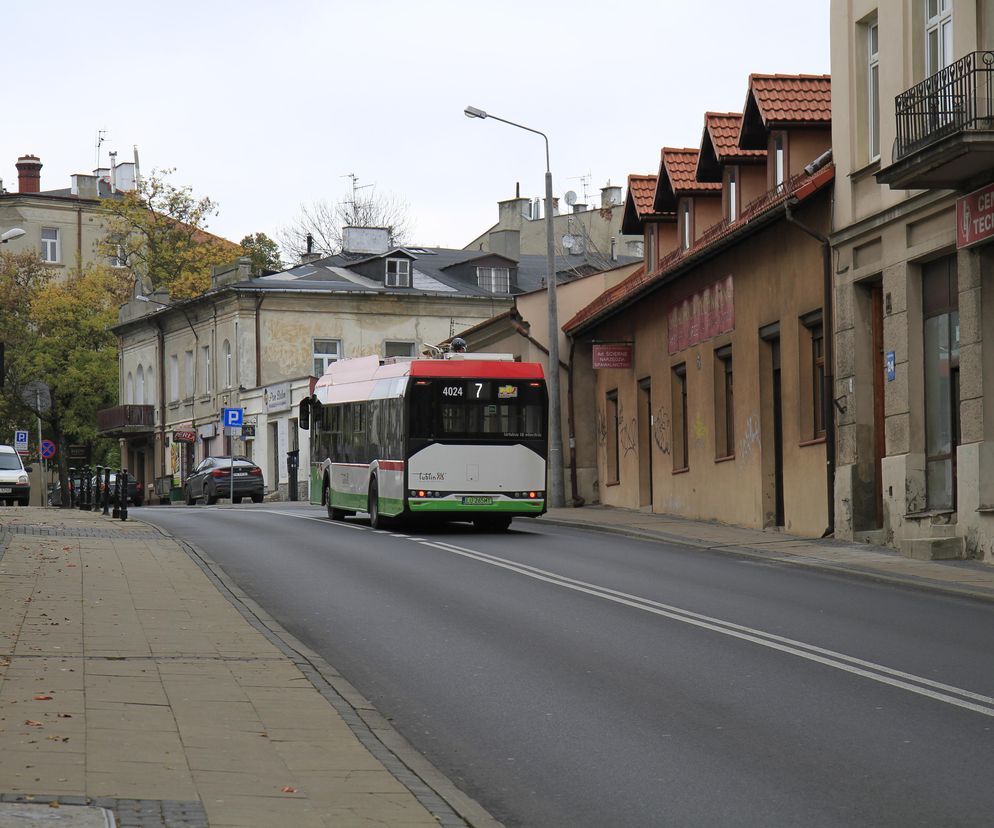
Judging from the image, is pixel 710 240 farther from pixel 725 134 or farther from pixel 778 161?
pixel 778 161

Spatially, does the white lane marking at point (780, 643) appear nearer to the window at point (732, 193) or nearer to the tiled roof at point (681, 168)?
the window at point (732, 193)

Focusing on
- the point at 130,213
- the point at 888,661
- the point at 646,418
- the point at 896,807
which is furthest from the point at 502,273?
the point at 896,807

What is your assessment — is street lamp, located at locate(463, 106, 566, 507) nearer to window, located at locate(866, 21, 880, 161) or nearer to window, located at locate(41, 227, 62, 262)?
window, located at locate(866, 21, 880, 161)

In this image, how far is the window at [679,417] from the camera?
33562 mm

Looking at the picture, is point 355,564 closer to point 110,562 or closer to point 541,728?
point 110,562

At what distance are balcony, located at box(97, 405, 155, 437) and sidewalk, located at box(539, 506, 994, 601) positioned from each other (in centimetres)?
4415

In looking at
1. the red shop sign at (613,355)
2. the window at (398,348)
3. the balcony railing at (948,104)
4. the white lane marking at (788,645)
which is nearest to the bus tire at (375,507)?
the red shop sign at (613,355)

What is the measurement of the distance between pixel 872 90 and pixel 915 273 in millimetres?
3330

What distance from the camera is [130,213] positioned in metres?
76.1

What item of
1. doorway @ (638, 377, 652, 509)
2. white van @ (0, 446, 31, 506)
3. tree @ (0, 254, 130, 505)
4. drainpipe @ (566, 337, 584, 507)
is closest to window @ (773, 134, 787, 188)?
doorway @ (638, 377, 652, 509)

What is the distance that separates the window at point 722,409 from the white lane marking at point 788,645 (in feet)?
37.5

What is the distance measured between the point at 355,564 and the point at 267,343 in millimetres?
44275

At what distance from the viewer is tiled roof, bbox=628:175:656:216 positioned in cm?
3628

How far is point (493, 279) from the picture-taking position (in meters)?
68.9
